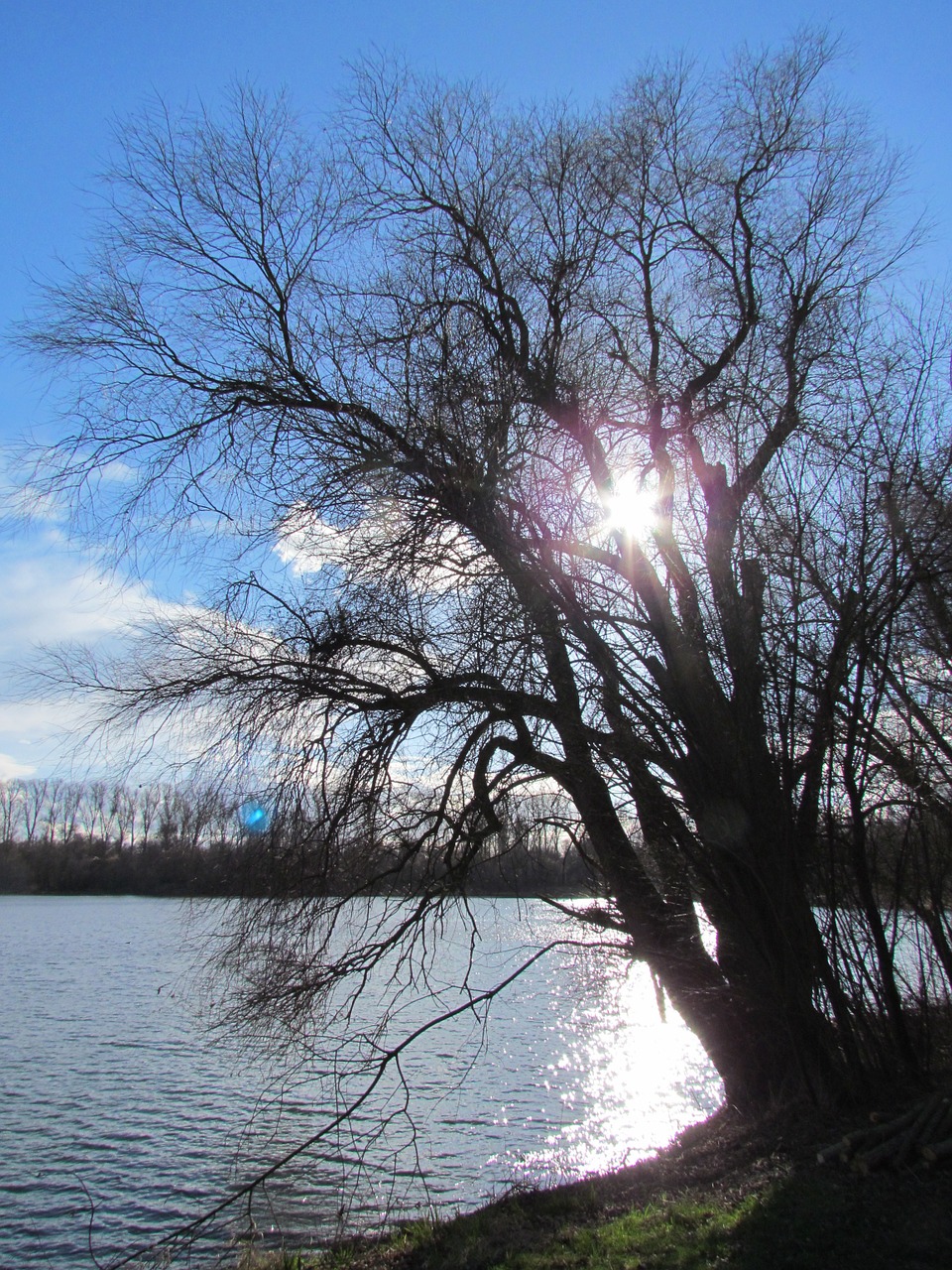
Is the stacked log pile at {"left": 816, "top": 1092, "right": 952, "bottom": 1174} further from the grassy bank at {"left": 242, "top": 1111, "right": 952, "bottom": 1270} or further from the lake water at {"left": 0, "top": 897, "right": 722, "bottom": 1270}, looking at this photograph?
the lake water at {"left": 0, "top": 897, "right": 722, "bottom": 1270}

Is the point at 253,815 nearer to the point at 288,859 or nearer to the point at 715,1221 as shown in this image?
the point at 288,859

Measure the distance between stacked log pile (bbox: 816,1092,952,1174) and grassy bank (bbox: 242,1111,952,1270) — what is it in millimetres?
87

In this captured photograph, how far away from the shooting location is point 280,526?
8.57 meters

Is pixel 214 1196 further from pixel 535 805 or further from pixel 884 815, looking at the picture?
pixel 884 815

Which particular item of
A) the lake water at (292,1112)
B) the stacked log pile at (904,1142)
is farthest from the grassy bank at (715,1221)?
the lake water at (292,1112)

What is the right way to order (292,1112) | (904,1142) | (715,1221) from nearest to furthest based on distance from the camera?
(904,1142), (715,1221), (292,1112)

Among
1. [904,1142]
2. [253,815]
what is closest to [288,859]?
[253,815]

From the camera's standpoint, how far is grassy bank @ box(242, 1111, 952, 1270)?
5.25 metres

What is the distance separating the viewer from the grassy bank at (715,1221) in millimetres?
5254

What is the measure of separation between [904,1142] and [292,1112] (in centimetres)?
1035

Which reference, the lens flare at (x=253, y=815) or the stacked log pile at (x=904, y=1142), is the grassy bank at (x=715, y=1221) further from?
the lens flare at (x=253, y=815)

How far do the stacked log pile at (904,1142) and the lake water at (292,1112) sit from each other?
3.48m

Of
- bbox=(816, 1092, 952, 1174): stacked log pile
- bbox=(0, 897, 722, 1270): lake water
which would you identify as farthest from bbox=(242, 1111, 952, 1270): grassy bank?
bbox=(0, 897, 722, 1270): lake water

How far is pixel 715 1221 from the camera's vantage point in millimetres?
6234
